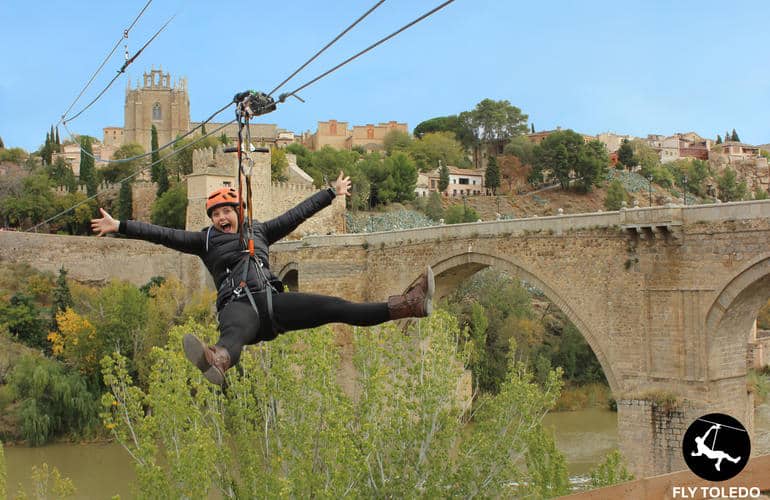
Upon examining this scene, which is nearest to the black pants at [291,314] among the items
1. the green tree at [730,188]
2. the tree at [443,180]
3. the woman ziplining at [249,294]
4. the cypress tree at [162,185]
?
the woman ziplining at [249,294]

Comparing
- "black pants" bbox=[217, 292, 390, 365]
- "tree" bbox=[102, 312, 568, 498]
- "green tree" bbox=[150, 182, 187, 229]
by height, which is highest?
"green tree" bbox=[150, 182, 187, 229]

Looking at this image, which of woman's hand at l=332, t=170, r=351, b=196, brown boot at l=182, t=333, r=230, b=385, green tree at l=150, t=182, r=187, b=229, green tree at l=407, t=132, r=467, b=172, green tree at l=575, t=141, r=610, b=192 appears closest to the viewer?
brown boot at l=182, t=333, r=230, b=385

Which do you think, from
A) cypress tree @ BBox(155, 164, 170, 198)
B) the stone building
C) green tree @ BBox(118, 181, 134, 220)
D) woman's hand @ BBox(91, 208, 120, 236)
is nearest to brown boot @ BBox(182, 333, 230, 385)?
woman's hand @ BBox(91, 208, 120, 236)

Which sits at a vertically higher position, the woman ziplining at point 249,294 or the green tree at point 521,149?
the green tree at point 521,149

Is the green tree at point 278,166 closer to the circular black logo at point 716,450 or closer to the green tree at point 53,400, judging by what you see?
the green tree at point 53,400

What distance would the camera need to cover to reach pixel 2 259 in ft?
99.7

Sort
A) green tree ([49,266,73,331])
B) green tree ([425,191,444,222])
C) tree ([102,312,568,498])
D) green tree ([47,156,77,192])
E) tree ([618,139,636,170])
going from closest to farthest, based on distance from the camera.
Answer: tree ([102,312,568,498]) → green tree ([49,266,73,331]) → green tree ([47,156,77,192]) → green tree ([425,191,444,222]) → tree ([618,139,636,170])

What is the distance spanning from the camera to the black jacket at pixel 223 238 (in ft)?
15.8

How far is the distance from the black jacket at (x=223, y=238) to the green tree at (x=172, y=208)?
26676 mm

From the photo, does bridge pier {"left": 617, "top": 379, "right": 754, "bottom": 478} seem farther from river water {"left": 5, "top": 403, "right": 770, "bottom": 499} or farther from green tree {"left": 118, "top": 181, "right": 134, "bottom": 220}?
green tree {"left": 118, "top": 181, "right": 134, "bottom": 220}

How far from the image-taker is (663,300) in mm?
14289

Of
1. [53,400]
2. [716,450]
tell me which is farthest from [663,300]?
[53,400]

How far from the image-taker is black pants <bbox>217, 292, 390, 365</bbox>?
4.43 m

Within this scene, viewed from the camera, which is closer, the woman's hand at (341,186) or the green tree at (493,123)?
the woman's hand at (341,186)
